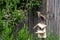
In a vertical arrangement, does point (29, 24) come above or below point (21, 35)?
below

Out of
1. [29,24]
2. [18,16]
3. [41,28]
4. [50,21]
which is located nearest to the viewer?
[41,28]

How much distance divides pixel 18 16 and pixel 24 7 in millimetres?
673

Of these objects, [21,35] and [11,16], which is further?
[11,16]

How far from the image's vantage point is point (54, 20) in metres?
4.28

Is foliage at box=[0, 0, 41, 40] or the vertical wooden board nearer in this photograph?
foliage at box=[0, 0, 41, 40]

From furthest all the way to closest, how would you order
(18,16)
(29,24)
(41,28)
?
(29,24) → (18,16) → (41,28)

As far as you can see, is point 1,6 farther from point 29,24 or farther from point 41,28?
point 41,28

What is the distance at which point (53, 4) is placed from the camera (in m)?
4.38

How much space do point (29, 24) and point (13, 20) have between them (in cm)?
61

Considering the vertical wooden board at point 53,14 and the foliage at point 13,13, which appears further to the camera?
the vertical wooden board at point 53,14

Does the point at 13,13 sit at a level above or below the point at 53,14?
above

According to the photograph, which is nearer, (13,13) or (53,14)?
(13,13)

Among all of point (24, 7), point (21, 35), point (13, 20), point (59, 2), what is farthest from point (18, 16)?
point (21, 35)

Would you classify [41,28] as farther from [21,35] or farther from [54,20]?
[54,20]
